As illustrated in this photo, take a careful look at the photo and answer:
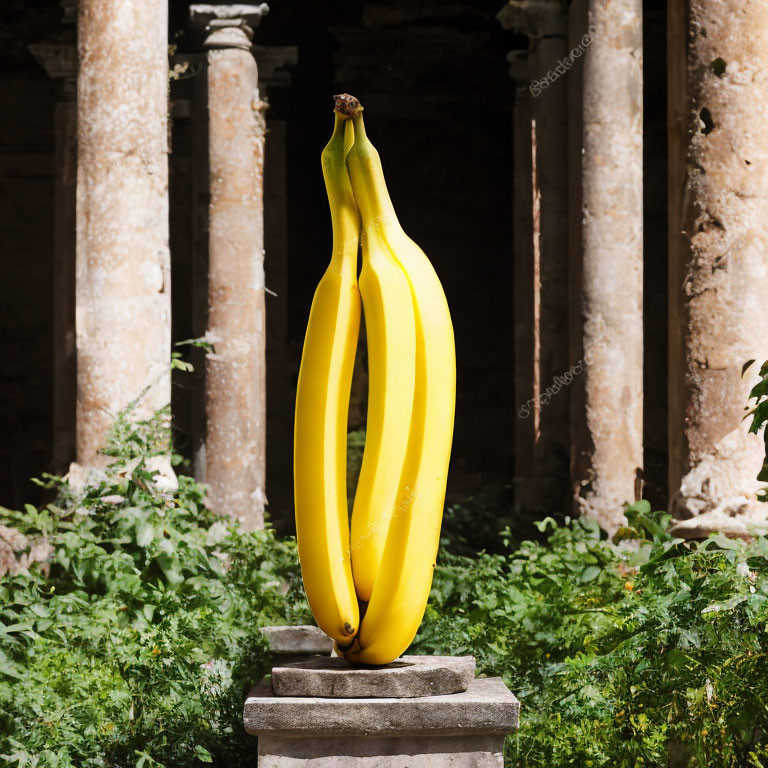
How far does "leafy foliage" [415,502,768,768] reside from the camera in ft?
12.1

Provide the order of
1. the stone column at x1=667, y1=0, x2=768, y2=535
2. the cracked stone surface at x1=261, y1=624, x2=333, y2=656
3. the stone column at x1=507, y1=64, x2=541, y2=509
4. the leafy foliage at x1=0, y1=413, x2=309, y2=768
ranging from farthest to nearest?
1. the stone column at x1=507, y1=64, x2=541, y2=509
2. the stone column at x1=667, y1=0, x2=768, y2=535
3. the cracked stone surface at x1=261, y1=624, x2=333, y2=656
4. the leafy foliage at x1=0, y1=413, x2=309, y2=768

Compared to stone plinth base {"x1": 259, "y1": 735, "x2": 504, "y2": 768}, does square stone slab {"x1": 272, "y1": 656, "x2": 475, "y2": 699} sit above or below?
above

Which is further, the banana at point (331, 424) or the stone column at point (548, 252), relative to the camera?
the stone column at point (548, 252)

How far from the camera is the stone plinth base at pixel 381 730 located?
120 inches

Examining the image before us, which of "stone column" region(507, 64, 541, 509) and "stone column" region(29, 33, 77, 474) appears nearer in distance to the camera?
"stone column" region(507, 64, 541, 509)

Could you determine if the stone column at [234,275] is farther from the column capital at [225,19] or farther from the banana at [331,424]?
the banana at [331,424]

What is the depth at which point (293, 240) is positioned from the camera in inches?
567

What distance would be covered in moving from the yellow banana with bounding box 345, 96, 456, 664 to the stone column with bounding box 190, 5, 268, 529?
6.63m

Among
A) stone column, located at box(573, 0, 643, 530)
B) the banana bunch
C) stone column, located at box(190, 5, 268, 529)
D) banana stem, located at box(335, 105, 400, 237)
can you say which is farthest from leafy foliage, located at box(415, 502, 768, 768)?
stone column, located at box(190, 5, 268, 529)

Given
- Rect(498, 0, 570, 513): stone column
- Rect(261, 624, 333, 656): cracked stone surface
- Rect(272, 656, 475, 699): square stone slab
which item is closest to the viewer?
Rect(272, 656, 475, 699): square stone slab

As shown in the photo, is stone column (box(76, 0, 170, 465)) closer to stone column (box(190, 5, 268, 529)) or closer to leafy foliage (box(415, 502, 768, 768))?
leafy foliage (box(415, 502, 768, 768))

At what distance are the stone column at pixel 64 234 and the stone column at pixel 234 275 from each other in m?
1.70

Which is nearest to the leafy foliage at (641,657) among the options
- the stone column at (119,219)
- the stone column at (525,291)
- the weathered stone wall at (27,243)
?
the stone column at (119,219)

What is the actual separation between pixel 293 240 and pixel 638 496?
6.96 meters
